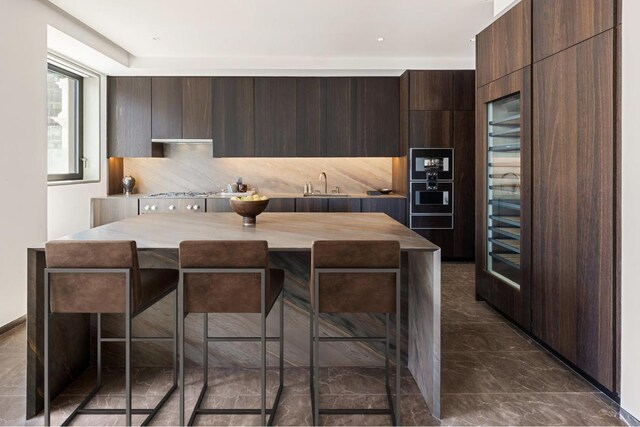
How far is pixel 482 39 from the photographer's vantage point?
410 centimetres

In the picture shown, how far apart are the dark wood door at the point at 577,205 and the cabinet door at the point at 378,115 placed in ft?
9.92

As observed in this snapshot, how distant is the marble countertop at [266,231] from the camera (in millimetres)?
2383

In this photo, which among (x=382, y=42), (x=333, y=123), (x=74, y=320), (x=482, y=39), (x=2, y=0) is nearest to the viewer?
(x=74, y=320)

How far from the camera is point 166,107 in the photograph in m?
6.13

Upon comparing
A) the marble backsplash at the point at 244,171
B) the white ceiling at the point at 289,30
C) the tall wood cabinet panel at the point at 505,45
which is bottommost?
the marble backsplash at the point at 244,171

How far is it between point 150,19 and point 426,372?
4103mm

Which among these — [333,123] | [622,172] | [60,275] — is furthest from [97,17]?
[622,172]

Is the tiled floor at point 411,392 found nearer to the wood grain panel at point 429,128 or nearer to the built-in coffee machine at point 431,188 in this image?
the built-in coffee machine at point 431,188

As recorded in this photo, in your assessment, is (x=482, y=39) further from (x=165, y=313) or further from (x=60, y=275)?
(x=60, y=275)

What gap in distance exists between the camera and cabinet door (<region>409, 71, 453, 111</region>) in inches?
230

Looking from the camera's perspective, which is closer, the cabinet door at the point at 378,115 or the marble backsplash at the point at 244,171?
the cabinet door at the point at 378,115

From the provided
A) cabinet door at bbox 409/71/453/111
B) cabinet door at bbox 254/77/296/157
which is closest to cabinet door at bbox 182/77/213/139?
cabinet door at bbox 254/77/296/157
